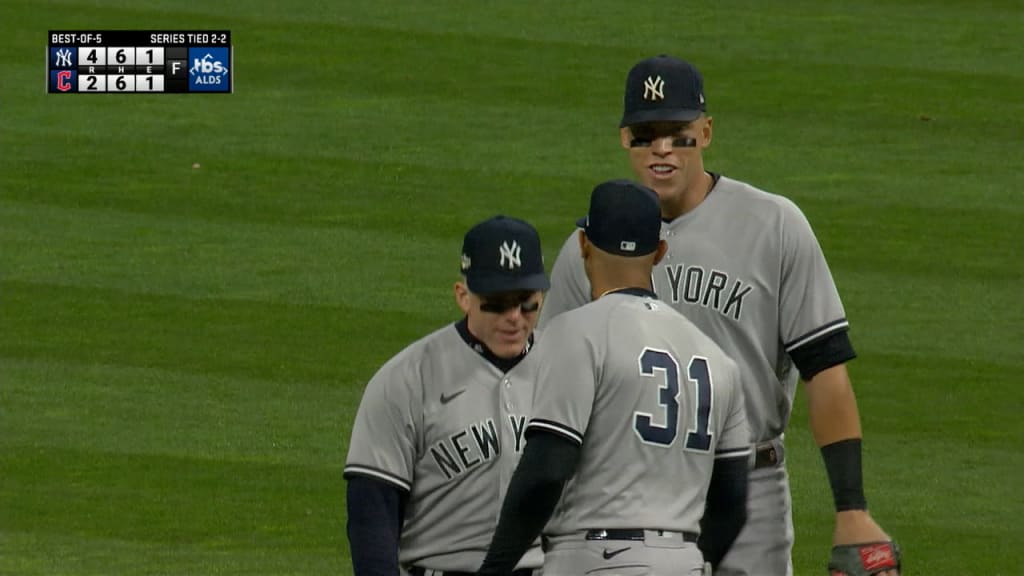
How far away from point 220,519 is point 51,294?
2.79 meters

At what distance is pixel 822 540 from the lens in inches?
311

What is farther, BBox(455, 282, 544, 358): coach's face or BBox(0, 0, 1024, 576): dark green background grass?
BBox(0, 0, 1024, 576): dark green background grass

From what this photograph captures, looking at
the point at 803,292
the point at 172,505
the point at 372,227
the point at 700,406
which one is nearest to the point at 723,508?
the point at 700,406

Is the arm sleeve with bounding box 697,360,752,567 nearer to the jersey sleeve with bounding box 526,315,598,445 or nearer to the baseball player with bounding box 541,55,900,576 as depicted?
the jersey sleeve with bounding box 526,315,598,445

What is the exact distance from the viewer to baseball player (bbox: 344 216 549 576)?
4617mm

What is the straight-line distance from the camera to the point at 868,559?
4766mm

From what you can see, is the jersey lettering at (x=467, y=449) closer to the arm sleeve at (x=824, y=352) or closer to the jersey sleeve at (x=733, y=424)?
the jersey sleeve at (x=733, y=424)

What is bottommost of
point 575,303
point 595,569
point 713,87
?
point 595,569

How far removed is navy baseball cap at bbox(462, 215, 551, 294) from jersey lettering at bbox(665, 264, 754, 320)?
433mm

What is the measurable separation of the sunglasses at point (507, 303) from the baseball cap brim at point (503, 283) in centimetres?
5

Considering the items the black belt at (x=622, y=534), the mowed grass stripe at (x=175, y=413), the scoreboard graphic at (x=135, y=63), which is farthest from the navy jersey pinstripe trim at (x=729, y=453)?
the scoreboard graphic at (x=135, y=63)

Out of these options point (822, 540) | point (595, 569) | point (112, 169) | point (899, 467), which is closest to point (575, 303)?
point (595, 569)

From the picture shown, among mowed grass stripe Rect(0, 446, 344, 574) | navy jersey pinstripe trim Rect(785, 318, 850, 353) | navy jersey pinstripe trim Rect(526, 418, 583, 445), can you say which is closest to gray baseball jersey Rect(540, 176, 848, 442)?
navy jersey pinstripe trim Rect(785, 318, 850, 353)

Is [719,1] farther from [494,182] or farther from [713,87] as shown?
[494,182]
